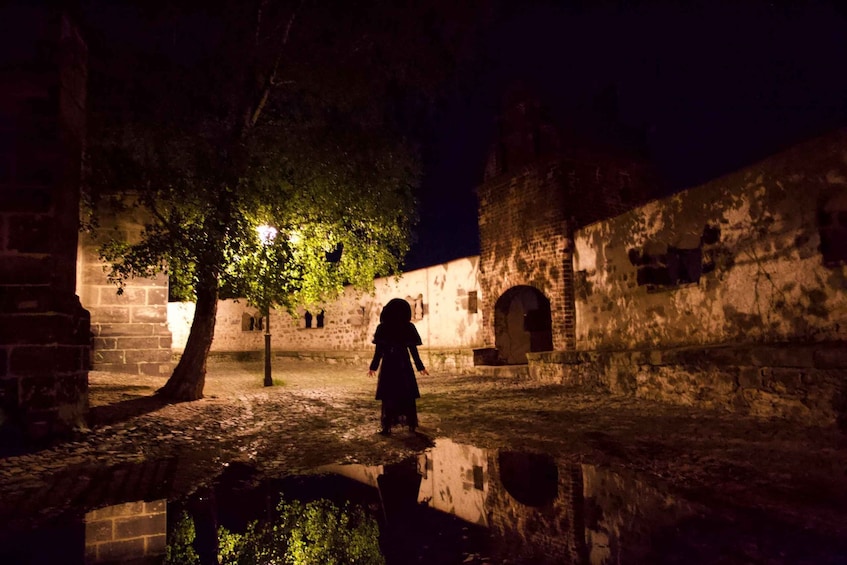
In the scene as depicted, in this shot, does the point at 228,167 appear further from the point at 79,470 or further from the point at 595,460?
the point at 595,460

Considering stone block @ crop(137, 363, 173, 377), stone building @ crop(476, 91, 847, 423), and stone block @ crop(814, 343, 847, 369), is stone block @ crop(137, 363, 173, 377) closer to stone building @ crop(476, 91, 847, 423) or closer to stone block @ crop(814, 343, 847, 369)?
stone building @ crop(476, 91, 847, 423)

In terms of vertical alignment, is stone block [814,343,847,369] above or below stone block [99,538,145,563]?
above

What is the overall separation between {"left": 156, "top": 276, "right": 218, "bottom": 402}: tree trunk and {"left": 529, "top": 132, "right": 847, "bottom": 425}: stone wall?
24.1ft

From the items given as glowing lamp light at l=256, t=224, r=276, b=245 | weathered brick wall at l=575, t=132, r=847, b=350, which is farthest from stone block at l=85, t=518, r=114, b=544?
weathered brick wall at l=575, t=132, r=847, b=350

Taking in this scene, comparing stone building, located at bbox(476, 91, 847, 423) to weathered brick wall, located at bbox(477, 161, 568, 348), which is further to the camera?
weathered brick wall, located at bbox(477, 161, 568, 348)

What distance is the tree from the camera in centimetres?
826

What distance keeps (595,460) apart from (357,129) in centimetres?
761

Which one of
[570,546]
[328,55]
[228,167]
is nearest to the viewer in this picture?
[570,546]

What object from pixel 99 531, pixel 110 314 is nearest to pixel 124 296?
pixel 110 314

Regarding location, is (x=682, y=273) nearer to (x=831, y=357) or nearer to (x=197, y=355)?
(x=831, y=357)

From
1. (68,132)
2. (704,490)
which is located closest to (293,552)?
(704,490)

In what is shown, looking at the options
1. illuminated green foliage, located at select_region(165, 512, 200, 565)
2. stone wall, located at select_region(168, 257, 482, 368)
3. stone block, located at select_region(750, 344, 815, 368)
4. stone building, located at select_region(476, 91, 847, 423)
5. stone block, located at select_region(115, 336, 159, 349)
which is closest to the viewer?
illuminated green foliage, located at select_region(165, 512, 200, 565)

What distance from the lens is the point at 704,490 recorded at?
369 centimetres

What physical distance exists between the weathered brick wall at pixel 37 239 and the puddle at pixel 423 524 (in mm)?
1867
